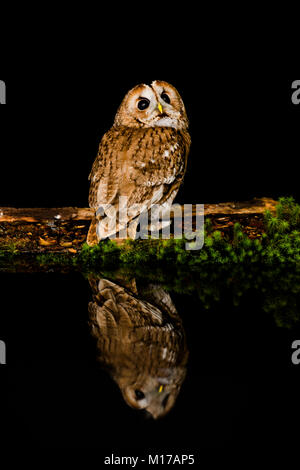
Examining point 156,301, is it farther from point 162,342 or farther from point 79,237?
point 79,237

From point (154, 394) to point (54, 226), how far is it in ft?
7.88

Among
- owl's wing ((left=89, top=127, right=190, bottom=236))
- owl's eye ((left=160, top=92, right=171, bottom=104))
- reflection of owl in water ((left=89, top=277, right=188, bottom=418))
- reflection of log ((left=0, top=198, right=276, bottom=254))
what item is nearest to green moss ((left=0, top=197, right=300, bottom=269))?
reflection of log ((left=0, top=198, right=276, bottom=254))

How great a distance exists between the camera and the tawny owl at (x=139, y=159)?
149 inches

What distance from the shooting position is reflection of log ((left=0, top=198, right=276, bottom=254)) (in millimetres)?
4156

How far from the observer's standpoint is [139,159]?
3.91 meters

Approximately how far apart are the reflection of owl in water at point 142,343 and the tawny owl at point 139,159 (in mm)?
775

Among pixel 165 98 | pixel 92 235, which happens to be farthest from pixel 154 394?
pixel 165 98

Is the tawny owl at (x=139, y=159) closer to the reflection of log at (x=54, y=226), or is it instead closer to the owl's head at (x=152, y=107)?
the owl's head at (x=152, y=107)

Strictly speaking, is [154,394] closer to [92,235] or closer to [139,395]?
[139,395]

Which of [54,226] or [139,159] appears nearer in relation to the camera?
[139,159]

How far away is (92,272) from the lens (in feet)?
12.0

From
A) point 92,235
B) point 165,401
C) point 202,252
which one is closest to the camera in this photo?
point 165,401

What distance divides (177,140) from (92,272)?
1.24m

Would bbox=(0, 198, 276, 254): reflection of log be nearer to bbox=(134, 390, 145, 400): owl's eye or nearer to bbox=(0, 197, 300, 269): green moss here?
bbox=(0, 197, 300, 269): green moss
